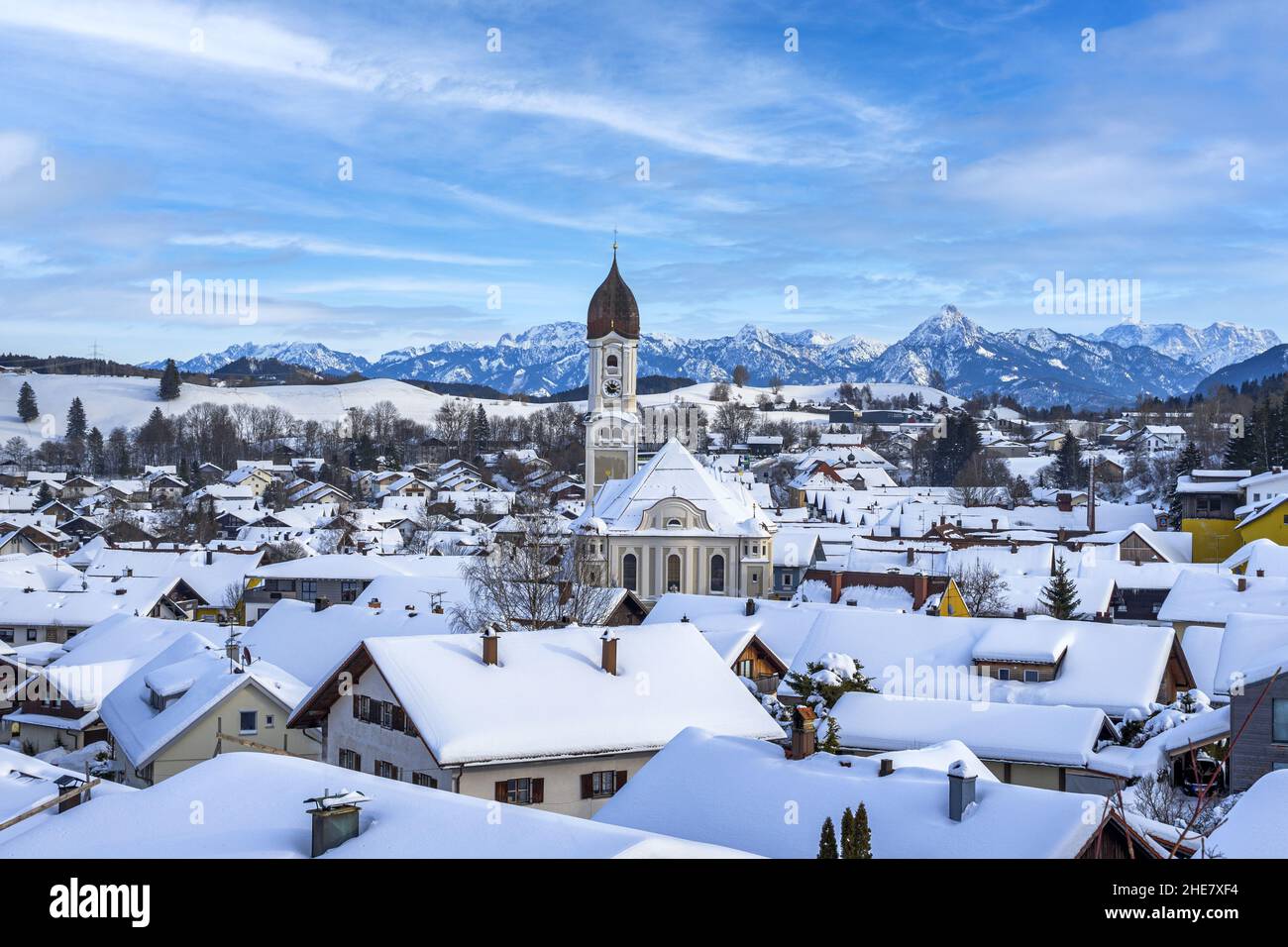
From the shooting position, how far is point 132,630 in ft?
138

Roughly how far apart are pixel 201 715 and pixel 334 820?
1943cm

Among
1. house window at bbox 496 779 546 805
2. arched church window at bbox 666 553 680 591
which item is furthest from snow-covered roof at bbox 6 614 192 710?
arched church window at bbox 666 553 680 591

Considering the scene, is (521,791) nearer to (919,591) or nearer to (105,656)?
(105,656)

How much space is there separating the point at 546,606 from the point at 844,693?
57.0 ft

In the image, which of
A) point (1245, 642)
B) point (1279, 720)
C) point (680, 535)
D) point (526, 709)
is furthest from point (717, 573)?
point (1279, 720)

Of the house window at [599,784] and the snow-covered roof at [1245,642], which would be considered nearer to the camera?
the house window at [599,784]

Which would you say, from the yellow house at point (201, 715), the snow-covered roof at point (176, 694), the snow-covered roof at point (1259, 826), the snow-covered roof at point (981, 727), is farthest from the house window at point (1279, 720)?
the snow-covered roof at point (176, 694)

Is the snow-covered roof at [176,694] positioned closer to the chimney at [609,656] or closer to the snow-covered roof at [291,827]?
the chimney at [609,656]

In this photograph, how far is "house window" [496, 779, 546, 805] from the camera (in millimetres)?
21812

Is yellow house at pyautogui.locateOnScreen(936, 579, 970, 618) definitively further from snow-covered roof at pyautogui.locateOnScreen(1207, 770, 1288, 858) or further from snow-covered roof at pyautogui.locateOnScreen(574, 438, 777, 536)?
snow-covered roof at pyautogui.locateOnScreen(1207, 770, 1288, 858)

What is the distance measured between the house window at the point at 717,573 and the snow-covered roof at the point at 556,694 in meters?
36.0

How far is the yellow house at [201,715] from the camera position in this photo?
2762 cm
